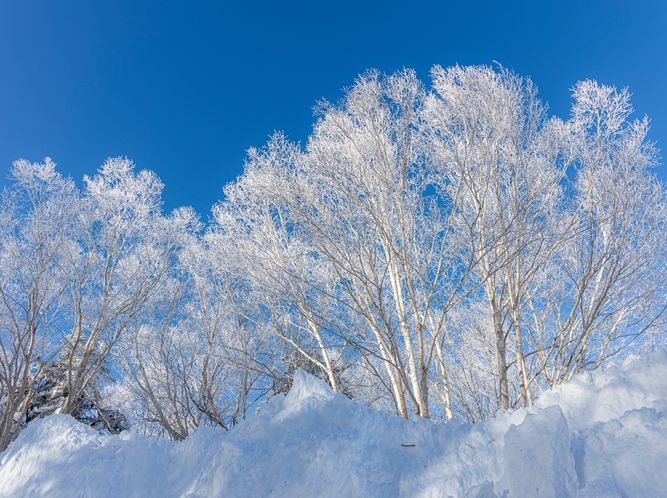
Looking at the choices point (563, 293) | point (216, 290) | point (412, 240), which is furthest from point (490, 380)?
point (216, 290)

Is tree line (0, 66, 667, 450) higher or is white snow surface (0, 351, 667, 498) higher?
tree line (0, 66, 667, 450)

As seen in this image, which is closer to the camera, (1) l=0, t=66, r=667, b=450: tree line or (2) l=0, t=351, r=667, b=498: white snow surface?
(2) l=0, t=351, r=667, b=498: white snow surface

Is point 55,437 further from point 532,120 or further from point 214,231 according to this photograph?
point 532,120

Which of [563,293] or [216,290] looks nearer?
[563,293]

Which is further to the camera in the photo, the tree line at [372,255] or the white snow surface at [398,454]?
the tree line at [372,255]

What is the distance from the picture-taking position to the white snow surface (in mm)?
1617

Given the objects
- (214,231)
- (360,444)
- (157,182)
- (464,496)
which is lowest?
(464,496)

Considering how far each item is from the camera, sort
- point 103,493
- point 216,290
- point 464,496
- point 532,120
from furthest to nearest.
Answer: point 216,290 < point 532,120 < point 103,493 < point 464,496

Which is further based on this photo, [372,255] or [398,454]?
[372,255]

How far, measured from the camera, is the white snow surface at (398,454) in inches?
63.7

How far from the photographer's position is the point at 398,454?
2.13 m

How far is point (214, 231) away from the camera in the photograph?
25.0 ft

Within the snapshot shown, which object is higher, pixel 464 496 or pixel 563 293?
pixel 563 293

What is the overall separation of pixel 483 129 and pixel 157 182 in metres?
6.55
